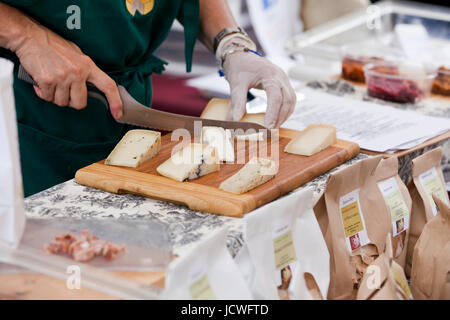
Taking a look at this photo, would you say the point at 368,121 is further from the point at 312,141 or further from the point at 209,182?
→ the point at 209,182

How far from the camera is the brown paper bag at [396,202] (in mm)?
1641

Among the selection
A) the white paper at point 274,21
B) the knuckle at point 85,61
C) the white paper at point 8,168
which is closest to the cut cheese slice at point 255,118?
the knuckle at point 85,61

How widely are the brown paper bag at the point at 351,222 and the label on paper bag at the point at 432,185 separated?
214 millimetres

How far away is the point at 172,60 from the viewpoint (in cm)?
342

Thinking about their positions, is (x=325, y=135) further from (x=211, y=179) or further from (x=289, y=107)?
(x=211, y=179)

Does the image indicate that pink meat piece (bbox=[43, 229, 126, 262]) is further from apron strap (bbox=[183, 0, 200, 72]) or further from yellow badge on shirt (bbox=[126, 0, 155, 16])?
apron strap (bbox=[183, 0, 200, 72])

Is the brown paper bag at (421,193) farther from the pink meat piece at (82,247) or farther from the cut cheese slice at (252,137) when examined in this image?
the pink meat piece at (82,247)

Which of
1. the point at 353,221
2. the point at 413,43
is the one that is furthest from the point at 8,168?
the point at 413,43

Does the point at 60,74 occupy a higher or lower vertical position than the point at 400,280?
higher

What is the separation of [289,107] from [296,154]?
236 mm

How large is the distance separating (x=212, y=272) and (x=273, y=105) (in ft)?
3.01

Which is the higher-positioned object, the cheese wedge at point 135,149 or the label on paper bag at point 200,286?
the cheese wedge at point 135,149

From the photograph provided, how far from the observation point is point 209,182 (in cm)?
157
